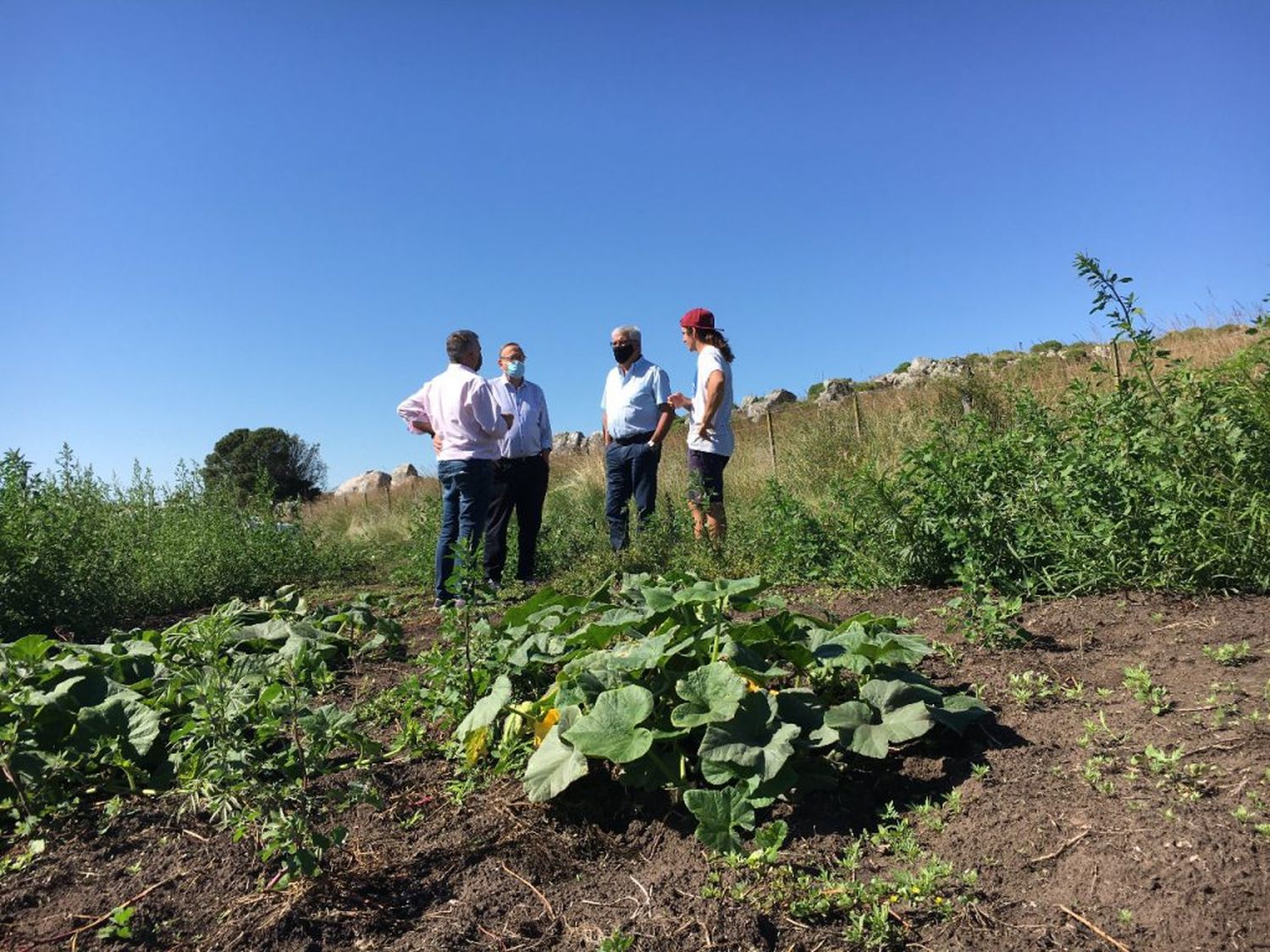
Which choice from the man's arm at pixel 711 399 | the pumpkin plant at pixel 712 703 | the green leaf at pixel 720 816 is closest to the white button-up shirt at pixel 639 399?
the man's arm at pixel 711 399

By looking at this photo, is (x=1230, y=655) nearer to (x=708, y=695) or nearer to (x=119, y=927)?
(x=708, y=695)

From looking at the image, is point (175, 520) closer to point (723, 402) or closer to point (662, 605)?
point (723, 402)

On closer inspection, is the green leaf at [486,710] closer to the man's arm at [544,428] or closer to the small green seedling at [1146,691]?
the small green seedling at [1146,691]

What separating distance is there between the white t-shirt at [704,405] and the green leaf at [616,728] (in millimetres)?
3721

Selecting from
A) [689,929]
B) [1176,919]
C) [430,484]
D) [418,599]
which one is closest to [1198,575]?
[1176,919]

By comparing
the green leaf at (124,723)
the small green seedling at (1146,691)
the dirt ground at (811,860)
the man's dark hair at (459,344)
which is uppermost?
the man's dark hair at (459,344)

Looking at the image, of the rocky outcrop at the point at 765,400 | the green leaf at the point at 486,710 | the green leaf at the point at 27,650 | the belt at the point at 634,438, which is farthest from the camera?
the rocky outcrop at the point at 765,400

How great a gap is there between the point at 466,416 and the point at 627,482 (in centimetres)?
149

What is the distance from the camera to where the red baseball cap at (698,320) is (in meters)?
5.95

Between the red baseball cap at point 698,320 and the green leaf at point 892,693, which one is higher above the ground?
the red baseball cap at point 698,320

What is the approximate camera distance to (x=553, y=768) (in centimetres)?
218

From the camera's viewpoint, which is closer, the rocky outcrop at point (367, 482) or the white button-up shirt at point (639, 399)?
the white button-up shirt at point (639, 399)

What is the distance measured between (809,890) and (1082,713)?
107 cm

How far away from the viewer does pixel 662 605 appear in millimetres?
2748
